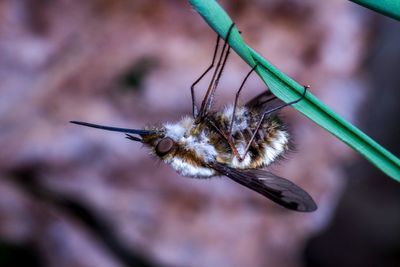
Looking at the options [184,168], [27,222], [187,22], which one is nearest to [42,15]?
[187,22]

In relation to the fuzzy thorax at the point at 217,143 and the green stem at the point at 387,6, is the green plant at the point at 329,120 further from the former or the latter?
the fuzzy thorax at the point at 217,143

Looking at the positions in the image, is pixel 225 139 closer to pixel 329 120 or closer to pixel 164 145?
pixel 164 145

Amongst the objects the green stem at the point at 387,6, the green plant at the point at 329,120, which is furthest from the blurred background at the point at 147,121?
the green stem at the point at 387,6

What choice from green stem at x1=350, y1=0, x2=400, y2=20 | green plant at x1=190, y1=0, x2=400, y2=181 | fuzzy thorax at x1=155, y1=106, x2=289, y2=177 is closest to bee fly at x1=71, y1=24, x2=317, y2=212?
fuzzy thorax at x1=155, y1=106, x2=289, y2=177

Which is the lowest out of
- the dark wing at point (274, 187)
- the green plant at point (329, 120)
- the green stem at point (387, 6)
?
the green plant at point (329, 120)

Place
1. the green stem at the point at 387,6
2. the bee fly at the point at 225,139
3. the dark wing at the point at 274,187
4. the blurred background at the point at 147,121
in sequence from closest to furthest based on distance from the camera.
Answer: the green stem at the point at 387,6 → the dark wing at the point at 274,187 → the bee fly at the point at 225,139 → the blurred background at the point at 147,121
